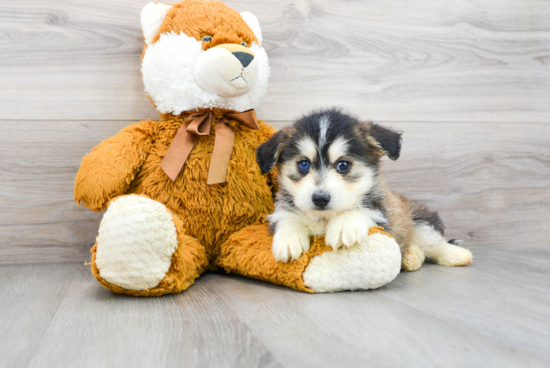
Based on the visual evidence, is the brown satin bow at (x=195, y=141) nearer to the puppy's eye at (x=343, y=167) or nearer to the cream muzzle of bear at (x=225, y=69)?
the cream muzzle of bear at (x=225, y=69)

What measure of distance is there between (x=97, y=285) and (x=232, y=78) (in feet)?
3.34

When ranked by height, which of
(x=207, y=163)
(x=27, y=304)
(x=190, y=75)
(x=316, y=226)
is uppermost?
(x=190, y=75)

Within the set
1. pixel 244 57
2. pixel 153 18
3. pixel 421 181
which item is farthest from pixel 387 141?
pixel 153 18

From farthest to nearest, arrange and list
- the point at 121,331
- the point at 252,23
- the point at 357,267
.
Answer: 1. the point at 252,23
2. the point at 357,267
3. the point at 121,331

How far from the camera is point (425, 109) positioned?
2453mm

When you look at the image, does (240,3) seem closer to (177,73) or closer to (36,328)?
(177,73)

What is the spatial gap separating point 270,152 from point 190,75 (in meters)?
0.48

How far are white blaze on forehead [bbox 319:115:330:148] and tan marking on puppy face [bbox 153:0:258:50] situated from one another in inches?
20.7

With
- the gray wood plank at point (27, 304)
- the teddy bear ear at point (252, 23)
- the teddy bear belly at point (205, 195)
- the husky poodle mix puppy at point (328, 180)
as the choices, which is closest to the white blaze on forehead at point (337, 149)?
the husky poodle mix puppy at point (328, 180)

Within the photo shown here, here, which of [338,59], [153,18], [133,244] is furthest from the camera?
[338,59]

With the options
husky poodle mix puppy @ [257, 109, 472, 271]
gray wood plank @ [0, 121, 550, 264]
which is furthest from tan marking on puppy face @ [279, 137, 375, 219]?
gray wood plank @ [0, 121, 550, 264]

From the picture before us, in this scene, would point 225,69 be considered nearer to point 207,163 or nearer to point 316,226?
point 207,163

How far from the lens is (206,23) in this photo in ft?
5.71

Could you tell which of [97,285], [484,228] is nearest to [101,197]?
[97,285]
